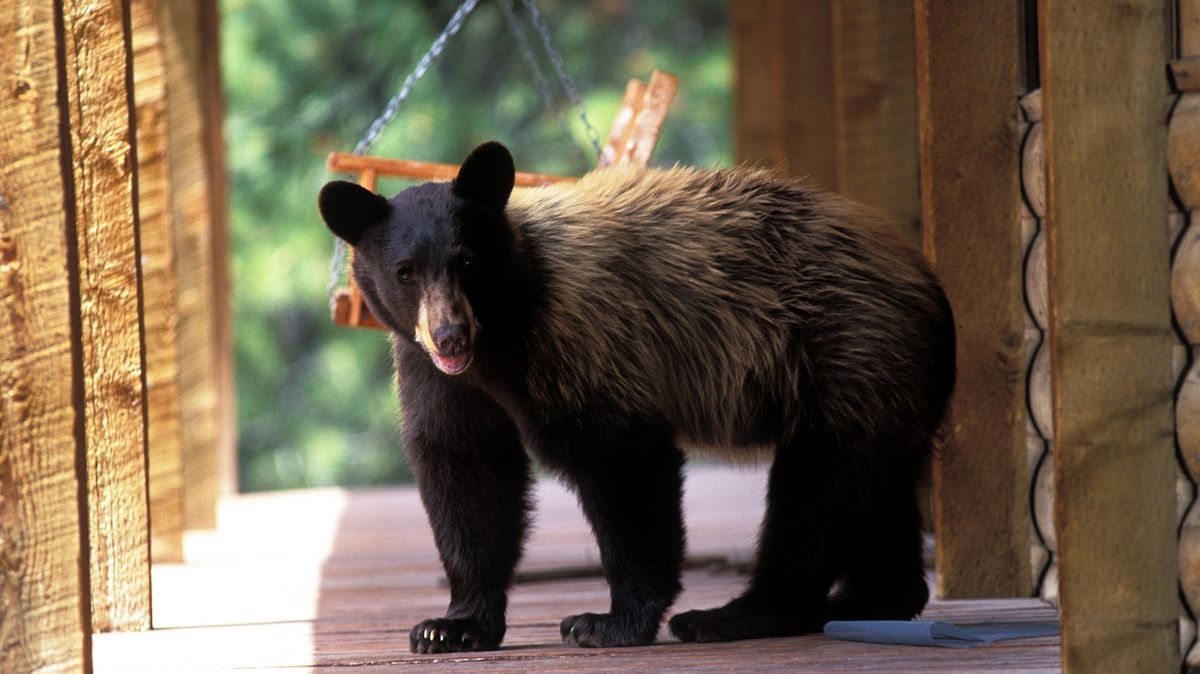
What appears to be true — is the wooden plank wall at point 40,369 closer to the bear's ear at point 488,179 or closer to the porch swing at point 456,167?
the bear's ear at point 488,179

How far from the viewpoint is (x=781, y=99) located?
708 cm

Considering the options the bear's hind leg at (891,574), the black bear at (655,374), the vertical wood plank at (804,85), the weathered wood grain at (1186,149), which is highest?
the vertical wood plank at (804,85)

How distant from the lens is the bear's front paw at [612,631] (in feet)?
11.4

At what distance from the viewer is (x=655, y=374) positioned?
3.62 m

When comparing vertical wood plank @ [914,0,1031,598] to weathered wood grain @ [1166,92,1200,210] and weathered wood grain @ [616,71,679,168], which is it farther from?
weathered wood grain @ [1166,92,1200,210]

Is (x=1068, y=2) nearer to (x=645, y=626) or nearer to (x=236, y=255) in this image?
(x=645, y=626)

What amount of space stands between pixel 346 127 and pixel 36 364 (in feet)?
41.8

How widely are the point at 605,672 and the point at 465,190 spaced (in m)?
1.13

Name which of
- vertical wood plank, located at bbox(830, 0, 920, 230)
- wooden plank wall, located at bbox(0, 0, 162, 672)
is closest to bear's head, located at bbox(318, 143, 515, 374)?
wooden plank wall, located at bbox(0, 0, 162, 672)

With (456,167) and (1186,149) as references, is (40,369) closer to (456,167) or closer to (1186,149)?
(456,167)

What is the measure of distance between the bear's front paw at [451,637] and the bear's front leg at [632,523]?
0.22 m

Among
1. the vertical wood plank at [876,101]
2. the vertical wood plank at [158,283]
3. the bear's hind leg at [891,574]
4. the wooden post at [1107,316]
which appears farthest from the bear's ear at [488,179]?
the vertical wood plank at [876,101]

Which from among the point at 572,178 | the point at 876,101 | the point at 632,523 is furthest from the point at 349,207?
the point at 876,101

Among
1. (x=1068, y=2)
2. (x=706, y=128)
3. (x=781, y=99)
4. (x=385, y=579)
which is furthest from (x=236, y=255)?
(x=1068, y=2)
